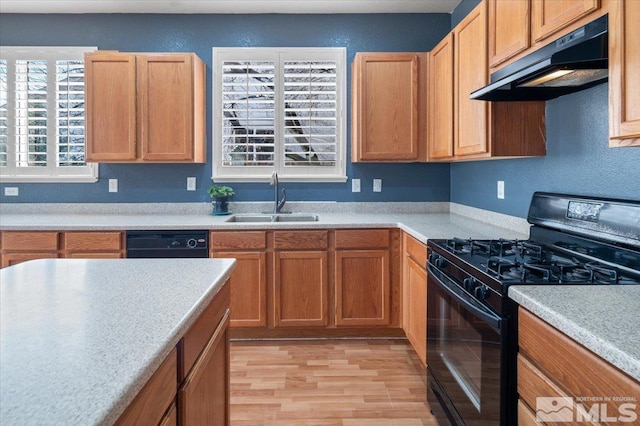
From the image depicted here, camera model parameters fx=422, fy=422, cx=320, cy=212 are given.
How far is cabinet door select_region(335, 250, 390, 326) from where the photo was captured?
3205mm

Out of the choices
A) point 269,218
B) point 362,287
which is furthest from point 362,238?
point 269,218

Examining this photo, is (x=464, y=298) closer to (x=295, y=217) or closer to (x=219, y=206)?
(x=295, y=217)

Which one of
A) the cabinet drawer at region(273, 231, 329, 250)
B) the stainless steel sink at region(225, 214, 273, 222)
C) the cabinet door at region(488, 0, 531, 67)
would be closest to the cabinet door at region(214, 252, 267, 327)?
the cabinet drawer at region(273, 231, 329, 250)

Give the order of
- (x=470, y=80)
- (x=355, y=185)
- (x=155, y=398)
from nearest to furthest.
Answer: (x=155, y=398) → (x=470, y=80) → (x=355, y=185)

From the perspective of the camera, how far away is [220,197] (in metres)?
3.63

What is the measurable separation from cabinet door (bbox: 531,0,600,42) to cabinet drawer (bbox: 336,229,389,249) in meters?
1.71

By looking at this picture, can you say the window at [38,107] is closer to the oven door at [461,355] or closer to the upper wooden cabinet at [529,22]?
the oven door at [461,355]

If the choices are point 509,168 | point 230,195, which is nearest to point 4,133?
point 230,195

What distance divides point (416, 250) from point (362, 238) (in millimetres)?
551

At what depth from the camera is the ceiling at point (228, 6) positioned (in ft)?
11.6

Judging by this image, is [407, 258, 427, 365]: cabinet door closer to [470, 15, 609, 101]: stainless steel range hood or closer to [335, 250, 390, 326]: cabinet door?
[335, 250, 390, 326]: cabinet door

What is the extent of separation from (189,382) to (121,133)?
9.31ft

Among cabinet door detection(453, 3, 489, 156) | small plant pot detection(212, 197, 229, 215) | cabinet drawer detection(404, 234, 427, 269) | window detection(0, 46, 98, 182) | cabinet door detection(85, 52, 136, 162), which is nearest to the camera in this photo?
cabinet door detection(453, 3, 489, 156)

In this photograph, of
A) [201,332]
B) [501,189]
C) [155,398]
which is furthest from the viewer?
[501,189]
